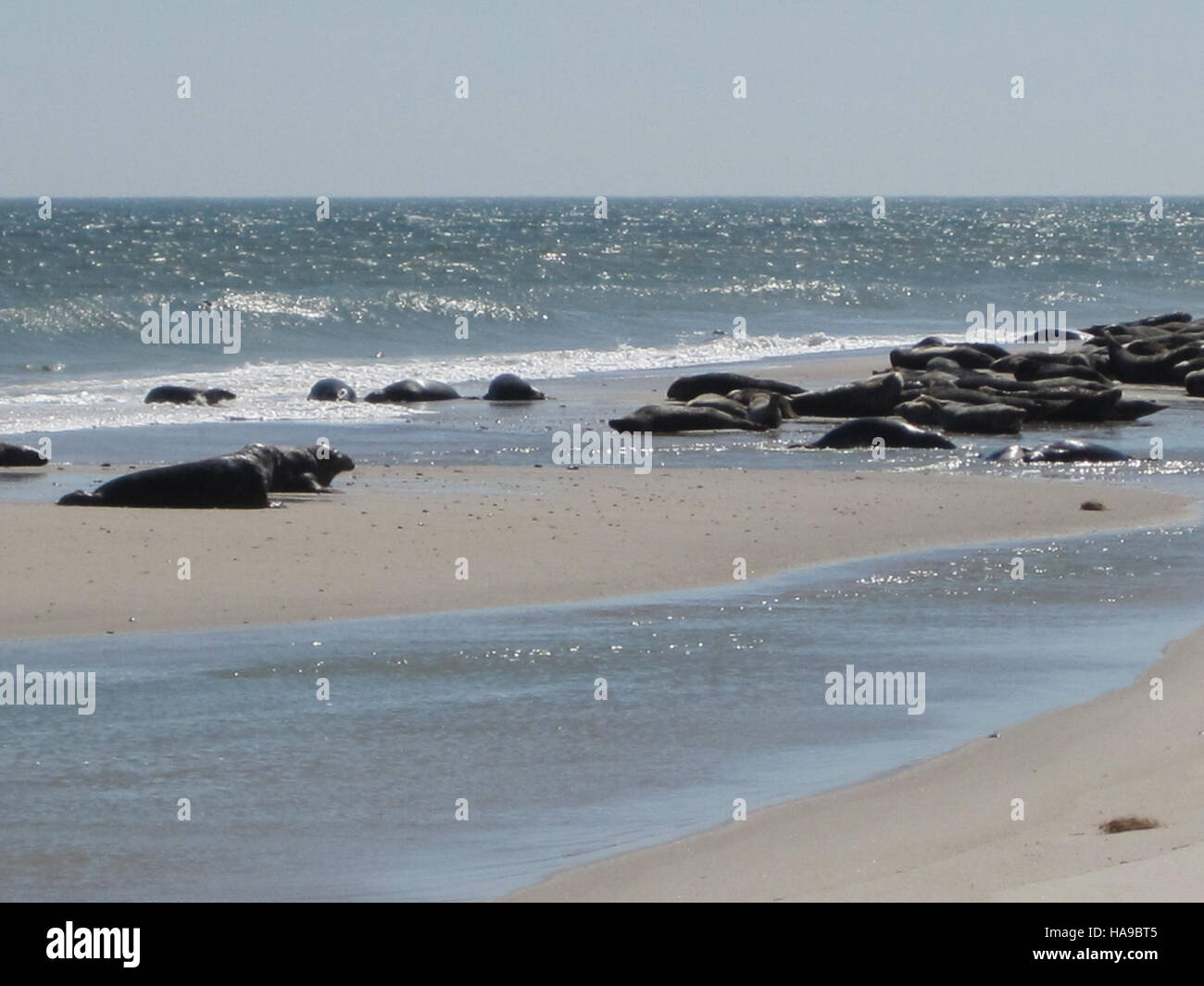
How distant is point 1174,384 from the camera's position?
88.0ft

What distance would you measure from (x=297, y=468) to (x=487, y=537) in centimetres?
282

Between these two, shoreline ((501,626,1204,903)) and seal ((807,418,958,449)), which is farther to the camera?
seal ((807,418,958,449))

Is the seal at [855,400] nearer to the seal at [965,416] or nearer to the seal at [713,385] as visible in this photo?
the seal at [965,416]

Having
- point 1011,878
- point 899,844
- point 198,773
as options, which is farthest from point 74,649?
point 1011,878

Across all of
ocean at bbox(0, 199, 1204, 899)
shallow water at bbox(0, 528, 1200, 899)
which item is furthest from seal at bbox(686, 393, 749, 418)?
shallow water at bbox(0, 528, 1200, 899)

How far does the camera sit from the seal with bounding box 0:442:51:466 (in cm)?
1584

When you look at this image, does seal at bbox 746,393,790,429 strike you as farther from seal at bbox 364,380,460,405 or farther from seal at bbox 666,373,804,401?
seal at bbox 364,380,460,405

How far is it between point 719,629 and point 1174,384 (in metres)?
19.4

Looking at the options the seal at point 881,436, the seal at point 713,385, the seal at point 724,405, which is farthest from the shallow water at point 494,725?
the seal at point 713,385

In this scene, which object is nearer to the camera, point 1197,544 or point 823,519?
point 1197,544

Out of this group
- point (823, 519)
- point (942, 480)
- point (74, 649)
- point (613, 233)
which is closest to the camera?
point (74, 649)

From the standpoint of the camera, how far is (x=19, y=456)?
15883 mm

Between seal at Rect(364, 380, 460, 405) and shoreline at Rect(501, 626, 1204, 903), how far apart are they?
680 inches

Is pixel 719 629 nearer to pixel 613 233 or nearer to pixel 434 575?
pixel 434 575
